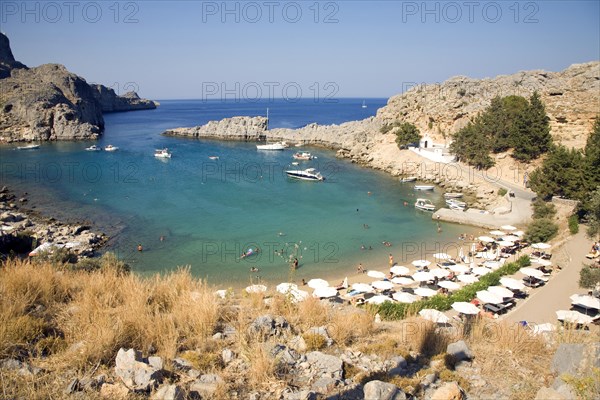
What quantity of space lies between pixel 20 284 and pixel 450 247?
85.9 ft

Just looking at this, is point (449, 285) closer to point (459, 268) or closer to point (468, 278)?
point (468, 278)

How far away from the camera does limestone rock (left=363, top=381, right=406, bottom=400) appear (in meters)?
4.90

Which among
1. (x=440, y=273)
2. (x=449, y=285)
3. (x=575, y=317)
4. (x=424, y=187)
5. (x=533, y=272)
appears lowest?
(x=449, y=285)

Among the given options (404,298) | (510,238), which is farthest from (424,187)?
(404,298)

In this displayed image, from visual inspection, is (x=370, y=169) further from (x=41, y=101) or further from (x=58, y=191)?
(x=41, y=101)

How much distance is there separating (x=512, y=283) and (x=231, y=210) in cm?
2474

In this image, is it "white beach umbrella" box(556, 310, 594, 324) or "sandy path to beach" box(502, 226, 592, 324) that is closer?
"white beach umbrella" box(556, 310, 594, 324)

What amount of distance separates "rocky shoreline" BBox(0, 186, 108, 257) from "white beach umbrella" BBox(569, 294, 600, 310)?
26668 millimetres

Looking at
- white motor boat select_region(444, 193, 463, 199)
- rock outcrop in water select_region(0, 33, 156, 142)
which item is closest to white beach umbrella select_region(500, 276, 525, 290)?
white motor boat select_region(444, 193, 463, 199)

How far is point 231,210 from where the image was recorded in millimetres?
36219

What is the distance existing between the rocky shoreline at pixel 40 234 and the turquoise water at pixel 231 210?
4.86 ft

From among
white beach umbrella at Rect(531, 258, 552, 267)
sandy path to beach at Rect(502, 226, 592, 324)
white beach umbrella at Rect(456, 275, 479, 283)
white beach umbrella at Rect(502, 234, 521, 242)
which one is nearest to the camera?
sandy path to beach at Rect(502, 226, 592, 324)

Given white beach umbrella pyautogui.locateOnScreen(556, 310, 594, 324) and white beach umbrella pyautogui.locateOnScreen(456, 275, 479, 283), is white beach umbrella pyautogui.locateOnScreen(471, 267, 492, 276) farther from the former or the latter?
white beach umbrella pyautogui.locateOnScreen(556, 310, 594, 324)

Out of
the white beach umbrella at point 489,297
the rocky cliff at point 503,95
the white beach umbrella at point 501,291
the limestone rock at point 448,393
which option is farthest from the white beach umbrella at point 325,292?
the rocky cliff at point 503,95
